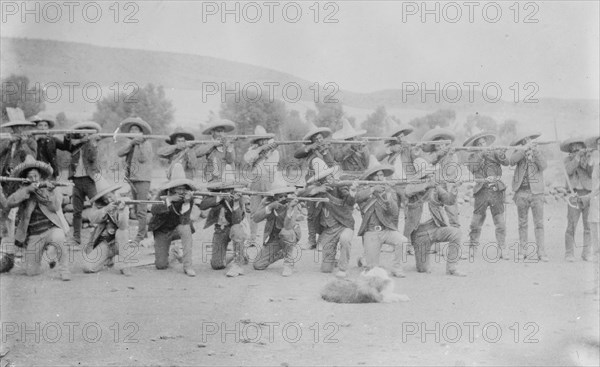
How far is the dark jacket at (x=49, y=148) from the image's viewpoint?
325 inches

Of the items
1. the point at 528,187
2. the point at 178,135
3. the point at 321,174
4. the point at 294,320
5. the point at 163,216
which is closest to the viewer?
the point at 294,320

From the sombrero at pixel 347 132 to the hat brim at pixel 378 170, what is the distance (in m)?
0.53

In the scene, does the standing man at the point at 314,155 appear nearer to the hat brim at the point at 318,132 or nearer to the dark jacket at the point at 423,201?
the hat brim at the point at 318,132

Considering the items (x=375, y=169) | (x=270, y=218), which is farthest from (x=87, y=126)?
(x=375, y=169)

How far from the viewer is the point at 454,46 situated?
7449mm

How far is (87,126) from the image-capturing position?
8.33m

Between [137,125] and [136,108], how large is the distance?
0.28m

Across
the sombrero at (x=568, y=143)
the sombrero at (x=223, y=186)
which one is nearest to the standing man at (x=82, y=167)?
the sombrero at (x=223, y=186)

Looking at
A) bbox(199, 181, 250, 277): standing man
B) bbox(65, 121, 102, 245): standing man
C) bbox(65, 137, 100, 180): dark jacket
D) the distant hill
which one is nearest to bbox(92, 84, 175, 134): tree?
the distant hill

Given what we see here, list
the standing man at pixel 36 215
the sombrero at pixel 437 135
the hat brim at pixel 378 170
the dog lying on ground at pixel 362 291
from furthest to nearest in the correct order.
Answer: the sombrero at pixel 437 135 → the standing man at pixel 36 215 → the hat brim at pixel 378 170 → the dog lying on ground at pixel 362 291

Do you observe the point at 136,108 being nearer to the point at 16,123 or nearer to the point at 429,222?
the point at 16,123

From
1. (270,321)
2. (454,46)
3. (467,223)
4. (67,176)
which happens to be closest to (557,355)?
(467,223)

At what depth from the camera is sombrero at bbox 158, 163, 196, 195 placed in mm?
7648

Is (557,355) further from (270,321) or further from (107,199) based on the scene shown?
(107,199)
